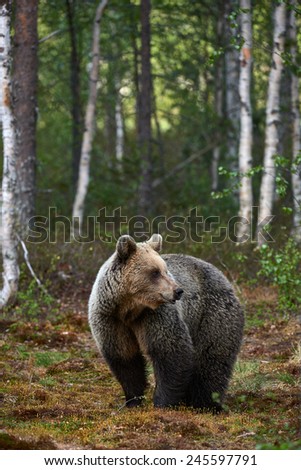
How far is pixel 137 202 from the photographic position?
19.2 meters

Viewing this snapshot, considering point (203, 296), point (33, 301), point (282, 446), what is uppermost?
point (203, 296)

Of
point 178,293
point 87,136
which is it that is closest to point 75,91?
point 87,136

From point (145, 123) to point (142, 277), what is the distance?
12215mm

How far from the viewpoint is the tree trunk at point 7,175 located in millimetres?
12352

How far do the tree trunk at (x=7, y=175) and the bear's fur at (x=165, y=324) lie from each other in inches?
194

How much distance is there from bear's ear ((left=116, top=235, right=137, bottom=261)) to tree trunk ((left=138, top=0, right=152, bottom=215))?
11.0 meters

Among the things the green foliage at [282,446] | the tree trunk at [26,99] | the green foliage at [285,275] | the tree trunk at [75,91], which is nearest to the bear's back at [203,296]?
the green foliage at [282,446]

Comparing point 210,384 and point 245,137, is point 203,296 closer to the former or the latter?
point 210,384

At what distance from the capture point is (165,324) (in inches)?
309

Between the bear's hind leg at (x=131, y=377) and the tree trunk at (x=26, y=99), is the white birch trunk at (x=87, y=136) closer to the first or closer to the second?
the tree trunk at (x=26, y=99)

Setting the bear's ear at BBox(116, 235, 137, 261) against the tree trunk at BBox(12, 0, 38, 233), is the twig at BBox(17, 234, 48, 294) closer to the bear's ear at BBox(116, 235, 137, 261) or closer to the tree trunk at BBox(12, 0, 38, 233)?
the tree trunk at BBox(12, 0, 38, 233)

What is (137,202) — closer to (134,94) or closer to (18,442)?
(134,94)

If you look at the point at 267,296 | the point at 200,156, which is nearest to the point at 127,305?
the point at 267,296
